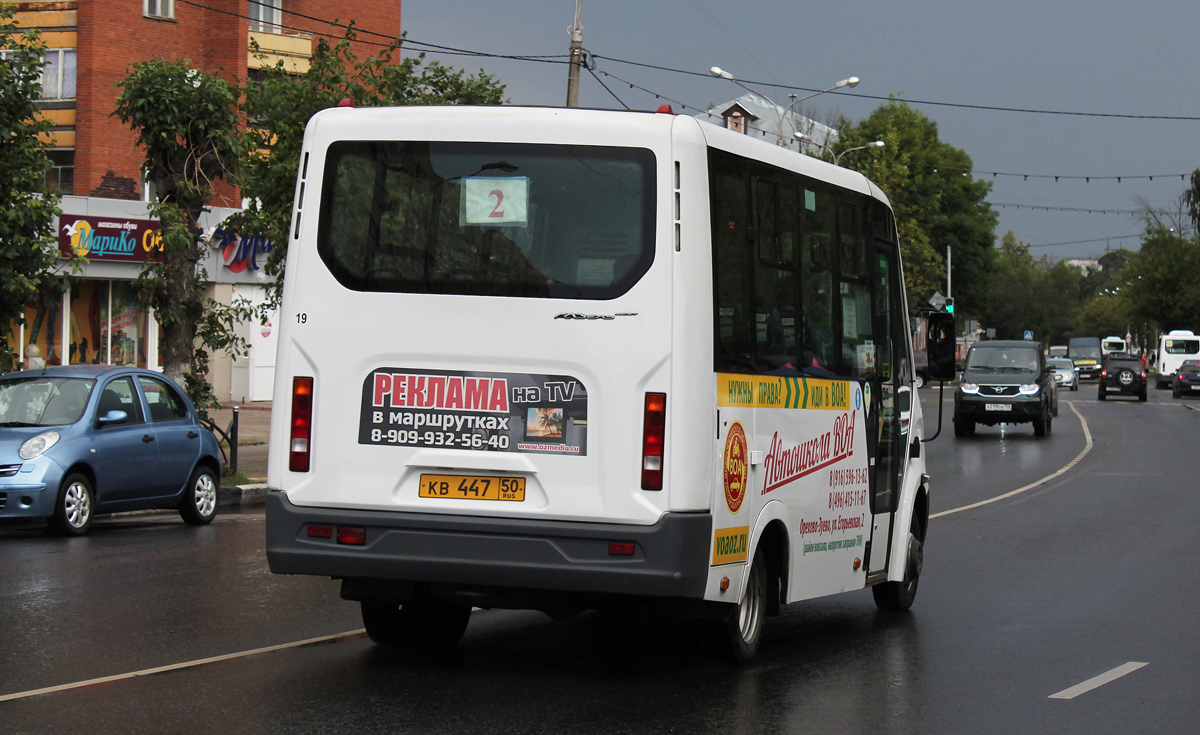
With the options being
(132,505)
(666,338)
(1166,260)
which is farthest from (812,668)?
(1166,260)

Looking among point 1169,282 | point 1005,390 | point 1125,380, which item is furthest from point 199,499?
point 1169,282

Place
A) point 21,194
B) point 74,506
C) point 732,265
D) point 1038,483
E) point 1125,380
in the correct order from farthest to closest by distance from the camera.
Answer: point 1125,380
point 1038,483
point 21,194
point 74,506
point 732,265

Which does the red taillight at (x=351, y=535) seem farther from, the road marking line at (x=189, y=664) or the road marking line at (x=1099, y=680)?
the road marking line at (x=1099, y=680)

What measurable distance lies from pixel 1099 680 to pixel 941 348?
10.1ft

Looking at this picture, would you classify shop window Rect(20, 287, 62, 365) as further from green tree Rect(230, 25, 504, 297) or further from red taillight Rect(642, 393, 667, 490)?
red taillight Rect(642, 393, 667, 490)

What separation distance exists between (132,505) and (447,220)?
8.80 metres

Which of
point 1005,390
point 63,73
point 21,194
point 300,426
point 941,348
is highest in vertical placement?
point 63,73

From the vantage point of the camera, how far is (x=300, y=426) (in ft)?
23.6

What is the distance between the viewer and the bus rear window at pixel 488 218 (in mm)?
6945

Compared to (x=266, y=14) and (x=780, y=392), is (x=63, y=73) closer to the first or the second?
(x=266, y=14)

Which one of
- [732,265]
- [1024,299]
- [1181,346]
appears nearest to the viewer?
[732,265]

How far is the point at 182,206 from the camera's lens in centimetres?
2002

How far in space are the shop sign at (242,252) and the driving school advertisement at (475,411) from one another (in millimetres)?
32521

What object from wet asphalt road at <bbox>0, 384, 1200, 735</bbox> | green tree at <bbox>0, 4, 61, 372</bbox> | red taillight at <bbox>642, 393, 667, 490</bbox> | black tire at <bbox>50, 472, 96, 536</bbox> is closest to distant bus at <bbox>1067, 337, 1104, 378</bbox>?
green tree at <bbox>0, 4, 61, 372</bbox>
